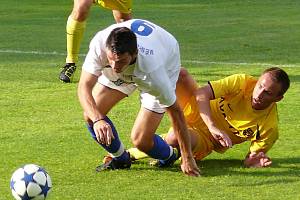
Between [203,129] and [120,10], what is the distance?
3611mm

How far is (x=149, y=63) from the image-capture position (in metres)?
6.26

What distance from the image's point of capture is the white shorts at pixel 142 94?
6949 millimetres

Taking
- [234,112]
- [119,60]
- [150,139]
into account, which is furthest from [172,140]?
[119,60]

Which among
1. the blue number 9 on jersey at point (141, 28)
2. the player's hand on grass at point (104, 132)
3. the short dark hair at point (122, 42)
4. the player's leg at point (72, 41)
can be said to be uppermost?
the short dark hair at point (122, 42)

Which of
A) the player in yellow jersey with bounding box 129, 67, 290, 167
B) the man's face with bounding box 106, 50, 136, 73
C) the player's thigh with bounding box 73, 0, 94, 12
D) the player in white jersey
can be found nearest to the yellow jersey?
the player in yellow jersey with bounding box 129, 67, 290, 167

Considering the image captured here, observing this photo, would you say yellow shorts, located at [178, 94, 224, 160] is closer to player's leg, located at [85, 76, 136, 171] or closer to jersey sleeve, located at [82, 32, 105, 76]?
player's leg, located at [85, 76, 136, 171]

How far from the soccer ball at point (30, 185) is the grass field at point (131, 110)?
0.19 meters

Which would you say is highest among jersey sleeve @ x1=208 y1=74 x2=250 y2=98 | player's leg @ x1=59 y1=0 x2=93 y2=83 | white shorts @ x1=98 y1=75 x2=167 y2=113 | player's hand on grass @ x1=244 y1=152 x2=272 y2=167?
jersey sleeve @ x1=208 y1=74 x2=250 y2=98

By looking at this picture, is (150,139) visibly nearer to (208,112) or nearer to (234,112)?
(208,112)

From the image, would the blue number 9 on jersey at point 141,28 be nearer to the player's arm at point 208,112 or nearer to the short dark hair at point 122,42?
the short dark hair at point 122,42

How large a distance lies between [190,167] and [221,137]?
35 centimetres

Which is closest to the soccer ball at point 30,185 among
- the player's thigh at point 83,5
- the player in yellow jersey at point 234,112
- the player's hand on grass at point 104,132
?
the player's hand on grass at point 104,132

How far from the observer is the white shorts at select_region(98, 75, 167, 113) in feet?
22.8

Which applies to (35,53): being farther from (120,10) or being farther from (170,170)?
(170,170)
